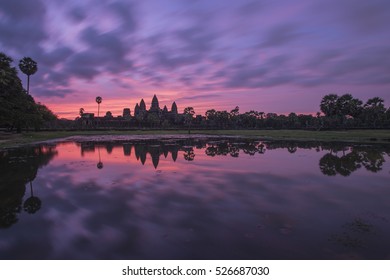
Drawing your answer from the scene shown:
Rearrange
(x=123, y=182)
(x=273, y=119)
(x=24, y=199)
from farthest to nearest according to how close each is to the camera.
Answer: (x=273, y=119) → (x=123, y=182) → (x=24, y=199)

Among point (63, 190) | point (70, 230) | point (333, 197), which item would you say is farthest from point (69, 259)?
point (333, 197)

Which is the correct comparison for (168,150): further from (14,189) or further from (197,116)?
(197,116)

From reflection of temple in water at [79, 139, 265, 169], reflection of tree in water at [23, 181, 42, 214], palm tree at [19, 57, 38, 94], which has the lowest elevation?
reflection of tree in water at [23, 181, 42, 214]

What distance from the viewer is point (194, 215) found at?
908 centimetres

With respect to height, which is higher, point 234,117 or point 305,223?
point 234,117

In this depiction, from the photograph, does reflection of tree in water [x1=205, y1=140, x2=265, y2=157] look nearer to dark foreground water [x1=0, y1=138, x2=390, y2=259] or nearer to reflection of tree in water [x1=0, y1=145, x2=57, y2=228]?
dark foreground water [x1=0, y1=138, x2=390, y2=259]

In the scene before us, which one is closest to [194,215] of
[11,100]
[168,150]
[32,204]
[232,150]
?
[32,204]

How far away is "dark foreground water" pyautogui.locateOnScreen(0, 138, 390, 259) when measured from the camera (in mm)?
6645

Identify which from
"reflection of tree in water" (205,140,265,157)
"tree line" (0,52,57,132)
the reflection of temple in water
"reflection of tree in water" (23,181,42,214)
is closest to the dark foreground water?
"reflection of tree in water" (23,181,42,214)

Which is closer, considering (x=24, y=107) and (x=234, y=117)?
(x=24, y=107)

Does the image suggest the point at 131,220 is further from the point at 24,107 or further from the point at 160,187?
the point at 24,107

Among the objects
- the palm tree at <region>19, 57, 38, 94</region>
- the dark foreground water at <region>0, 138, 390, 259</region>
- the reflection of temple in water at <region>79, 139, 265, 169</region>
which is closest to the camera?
the dark foreground water at <region>0, 138, 390, 259</region>

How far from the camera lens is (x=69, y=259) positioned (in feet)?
20.4
